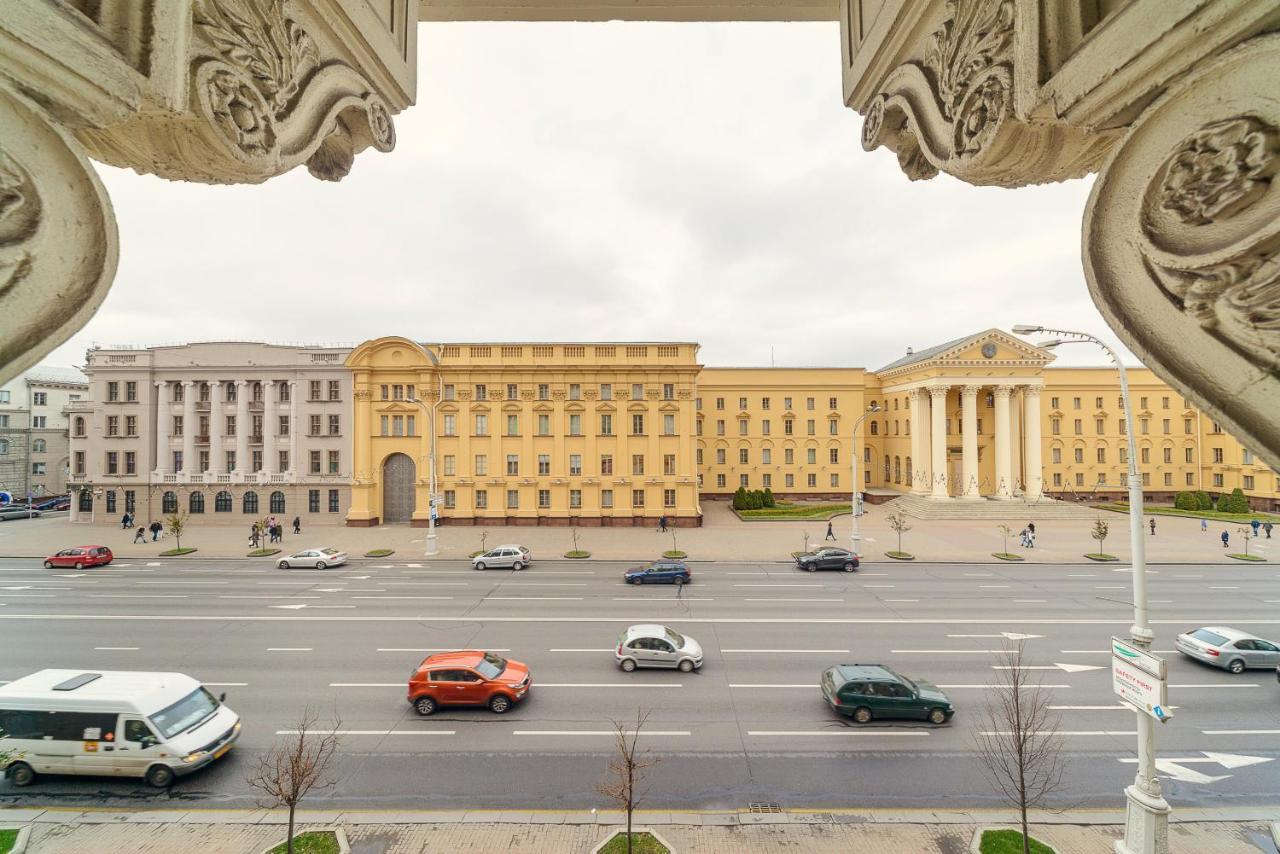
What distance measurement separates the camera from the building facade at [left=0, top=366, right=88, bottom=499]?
171 feet

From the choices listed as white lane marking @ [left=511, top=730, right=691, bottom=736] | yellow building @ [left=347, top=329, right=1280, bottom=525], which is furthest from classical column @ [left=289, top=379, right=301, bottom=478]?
white lane marking @ [left=511, top=730, right=691, bottom=736]

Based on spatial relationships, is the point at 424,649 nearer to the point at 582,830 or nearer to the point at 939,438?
the point at 582,830

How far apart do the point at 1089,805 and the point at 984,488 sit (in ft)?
159

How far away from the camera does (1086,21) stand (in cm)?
238

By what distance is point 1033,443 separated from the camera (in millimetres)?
46438

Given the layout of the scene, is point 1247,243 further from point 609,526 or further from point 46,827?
point 609,526

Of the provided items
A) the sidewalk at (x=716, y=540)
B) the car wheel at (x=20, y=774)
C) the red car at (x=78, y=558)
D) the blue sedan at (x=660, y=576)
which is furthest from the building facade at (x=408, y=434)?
the car wheel at (x=20, y=774)

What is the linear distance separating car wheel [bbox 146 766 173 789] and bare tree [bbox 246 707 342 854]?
123 centimetres

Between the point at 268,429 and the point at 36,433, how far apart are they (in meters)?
35.4

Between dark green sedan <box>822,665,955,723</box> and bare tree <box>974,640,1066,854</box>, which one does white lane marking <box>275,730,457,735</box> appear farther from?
bare tree <box>974,640,1066,854</box>

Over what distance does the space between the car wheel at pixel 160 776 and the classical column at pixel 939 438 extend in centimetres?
4814

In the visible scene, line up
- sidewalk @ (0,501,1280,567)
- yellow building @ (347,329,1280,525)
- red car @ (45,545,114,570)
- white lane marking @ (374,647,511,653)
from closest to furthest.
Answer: white lane marking @ (374,647,511,653)
red car @ (45,545,114,570)
sidewalk @ (0,501,1280,567)
yellow building @ (347,329,1280,525)

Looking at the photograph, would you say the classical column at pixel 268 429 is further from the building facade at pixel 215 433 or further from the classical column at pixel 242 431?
the classical column at pixel 242 431

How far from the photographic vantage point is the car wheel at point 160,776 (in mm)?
9383
